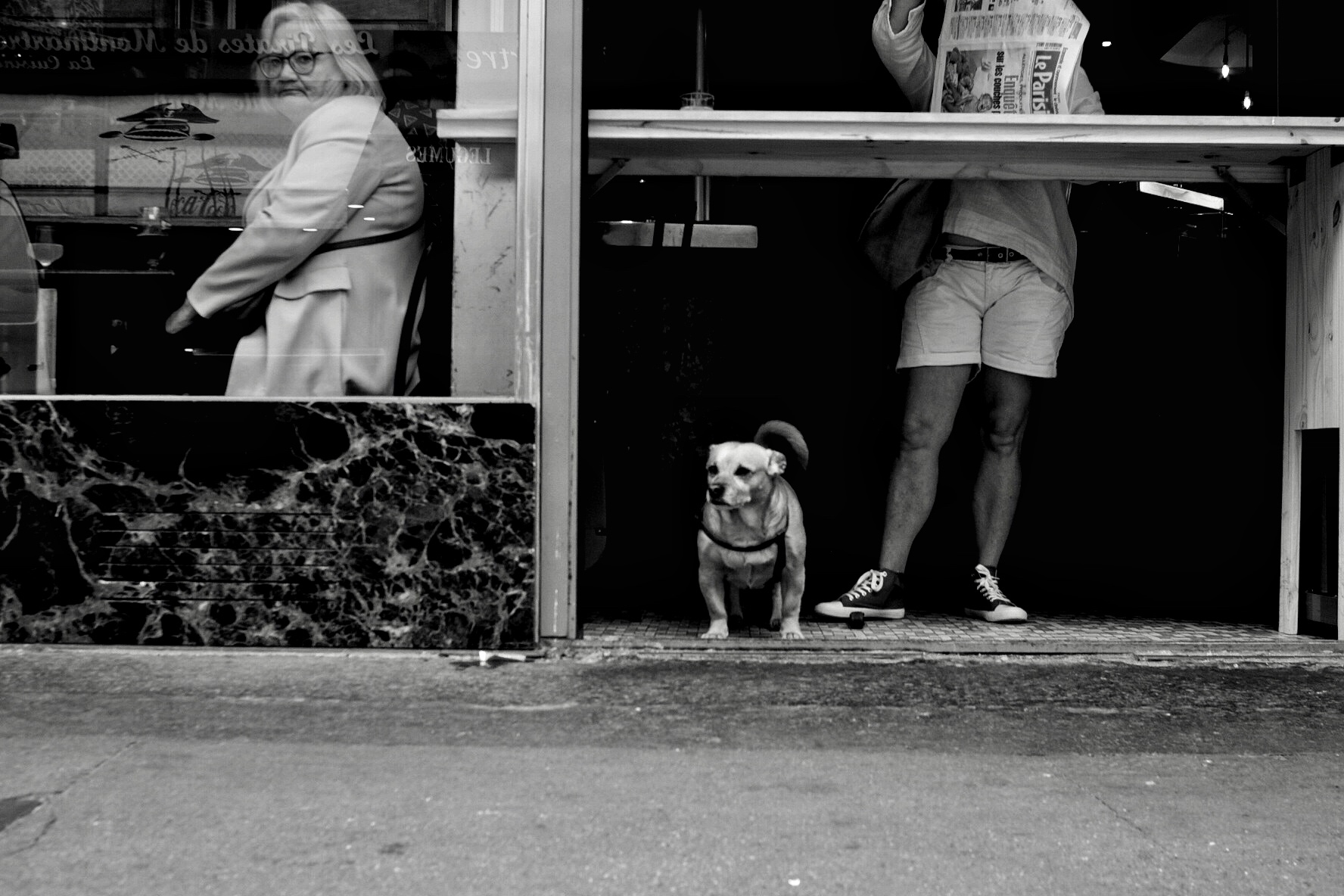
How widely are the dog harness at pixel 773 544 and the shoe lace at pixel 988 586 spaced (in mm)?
860

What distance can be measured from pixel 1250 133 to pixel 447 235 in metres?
2.69

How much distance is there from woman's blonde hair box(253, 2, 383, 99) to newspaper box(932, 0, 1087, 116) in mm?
2040

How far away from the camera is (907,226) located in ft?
17.4

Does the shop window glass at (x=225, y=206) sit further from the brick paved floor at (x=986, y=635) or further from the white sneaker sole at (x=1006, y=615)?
the white sneaker sole at (x=1006, y=615)

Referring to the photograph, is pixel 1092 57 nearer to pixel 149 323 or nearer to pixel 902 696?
pixel 902 696

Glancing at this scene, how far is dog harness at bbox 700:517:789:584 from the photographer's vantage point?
16.1 ft

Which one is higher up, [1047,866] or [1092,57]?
[1092,57]

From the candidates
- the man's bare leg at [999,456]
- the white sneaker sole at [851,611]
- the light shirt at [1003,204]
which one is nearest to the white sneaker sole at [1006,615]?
the man's bare leg at [999,456]

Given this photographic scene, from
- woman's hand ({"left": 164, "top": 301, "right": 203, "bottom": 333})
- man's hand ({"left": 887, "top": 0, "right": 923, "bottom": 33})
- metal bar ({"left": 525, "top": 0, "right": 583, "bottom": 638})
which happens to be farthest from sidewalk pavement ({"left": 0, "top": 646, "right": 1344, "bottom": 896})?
man's hand ({"left": 887, "top": 0, "right": 923, "bottom": 33})

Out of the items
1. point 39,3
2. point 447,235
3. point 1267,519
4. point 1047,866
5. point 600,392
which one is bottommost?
point 1047,866

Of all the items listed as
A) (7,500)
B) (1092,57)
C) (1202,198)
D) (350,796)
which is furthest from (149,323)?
(1202,198)

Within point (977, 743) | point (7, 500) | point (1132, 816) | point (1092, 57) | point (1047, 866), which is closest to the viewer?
point (1047, 866)

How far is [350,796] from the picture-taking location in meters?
2.99

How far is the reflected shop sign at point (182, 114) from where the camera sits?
15.4 feet
